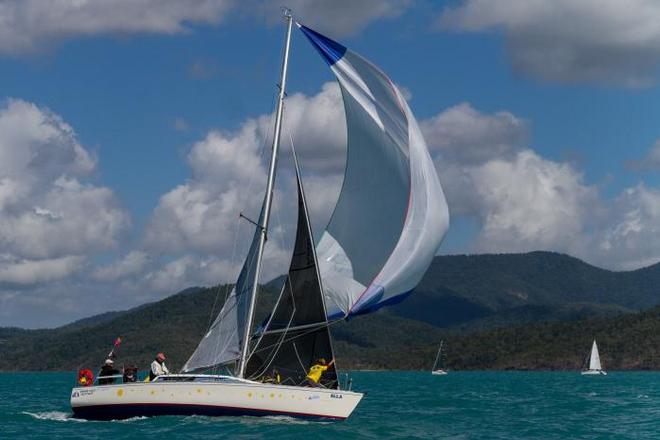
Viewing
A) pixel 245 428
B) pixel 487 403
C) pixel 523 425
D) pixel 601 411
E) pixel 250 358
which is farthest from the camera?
pixel 487 403

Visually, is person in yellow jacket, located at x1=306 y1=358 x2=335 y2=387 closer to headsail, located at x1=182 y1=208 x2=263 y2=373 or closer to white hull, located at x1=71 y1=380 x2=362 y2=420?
white hull, located at x1=71 y1=380 x2=362 y2=420

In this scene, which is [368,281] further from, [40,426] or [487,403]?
[487,403]

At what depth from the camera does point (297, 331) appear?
37406 mm

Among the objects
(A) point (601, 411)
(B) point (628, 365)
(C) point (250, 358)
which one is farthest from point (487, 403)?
(B) point (628, 365)

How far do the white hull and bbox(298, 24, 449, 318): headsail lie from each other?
10.0ft

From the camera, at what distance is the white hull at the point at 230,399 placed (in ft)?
115

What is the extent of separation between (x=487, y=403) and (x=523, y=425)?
18.8 metres

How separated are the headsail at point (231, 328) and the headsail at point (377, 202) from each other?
277 centimetres

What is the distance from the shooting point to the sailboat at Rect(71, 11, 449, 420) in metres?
35.4

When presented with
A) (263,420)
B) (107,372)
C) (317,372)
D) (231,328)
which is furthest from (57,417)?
(317,372)

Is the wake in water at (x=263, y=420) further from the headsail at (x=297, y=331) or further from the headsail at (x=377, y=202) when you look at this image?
the headsail at (x=377, y=202)

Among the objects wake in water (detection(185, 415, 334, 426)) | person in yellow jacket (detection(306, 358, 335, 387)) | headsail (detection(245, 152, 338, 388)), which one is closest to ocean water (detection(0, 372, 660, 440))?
wake in water (detection(185, 415, 334, 426))

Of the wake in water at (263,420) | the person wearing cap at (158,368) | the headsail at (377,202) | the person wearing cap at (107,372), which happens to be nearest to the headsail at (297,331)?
the headsail at (377,202)

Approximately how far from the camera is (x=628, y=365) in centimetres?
18950
